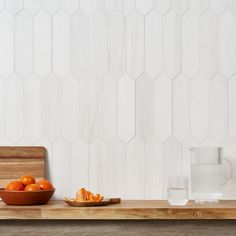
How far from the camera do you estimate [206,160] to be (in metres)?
1.98

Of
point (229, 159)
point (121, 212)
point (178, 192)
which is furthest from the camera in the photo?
point (229, 159)

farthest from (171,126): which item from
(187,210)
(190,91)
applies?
(187,210)

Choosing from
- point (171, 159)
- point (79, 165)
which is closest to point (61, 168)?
point (79, 165)

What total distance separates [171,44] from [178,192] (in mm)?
645

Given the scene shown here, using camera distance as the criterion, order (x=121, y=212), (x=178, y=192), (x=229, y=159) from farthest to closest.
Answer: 1. (x=229, y=159)
2. (x=178, y=192)
3. (x=121, y=212)

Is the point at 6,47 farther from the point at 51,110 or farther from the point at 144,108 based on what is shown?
the point at 144,108

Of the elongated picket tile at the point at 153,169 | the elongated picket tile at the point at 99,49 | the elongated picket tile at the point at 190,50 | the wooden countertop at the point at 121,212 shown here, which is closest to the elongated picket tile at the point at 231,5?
the elongated picket tile at the point at 190,50

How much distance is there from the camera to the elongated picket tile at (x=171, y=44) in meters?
2.16

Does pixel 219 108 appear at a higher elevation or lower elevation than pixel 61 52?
lower

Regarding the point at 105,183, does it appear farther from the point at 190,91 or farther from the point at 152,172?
the point at 190,91

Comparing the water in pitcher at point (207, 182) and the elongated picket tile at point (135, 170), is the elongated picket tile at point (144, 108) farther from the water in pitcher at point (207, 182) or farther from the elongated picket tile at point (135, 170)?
the water in pitcher at point (207, 182)

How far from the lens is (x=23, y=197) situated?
6.08 ft

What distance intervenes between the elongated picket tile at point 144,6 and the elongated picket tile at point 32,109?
518 mm

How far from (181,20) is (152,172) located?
64 cm
